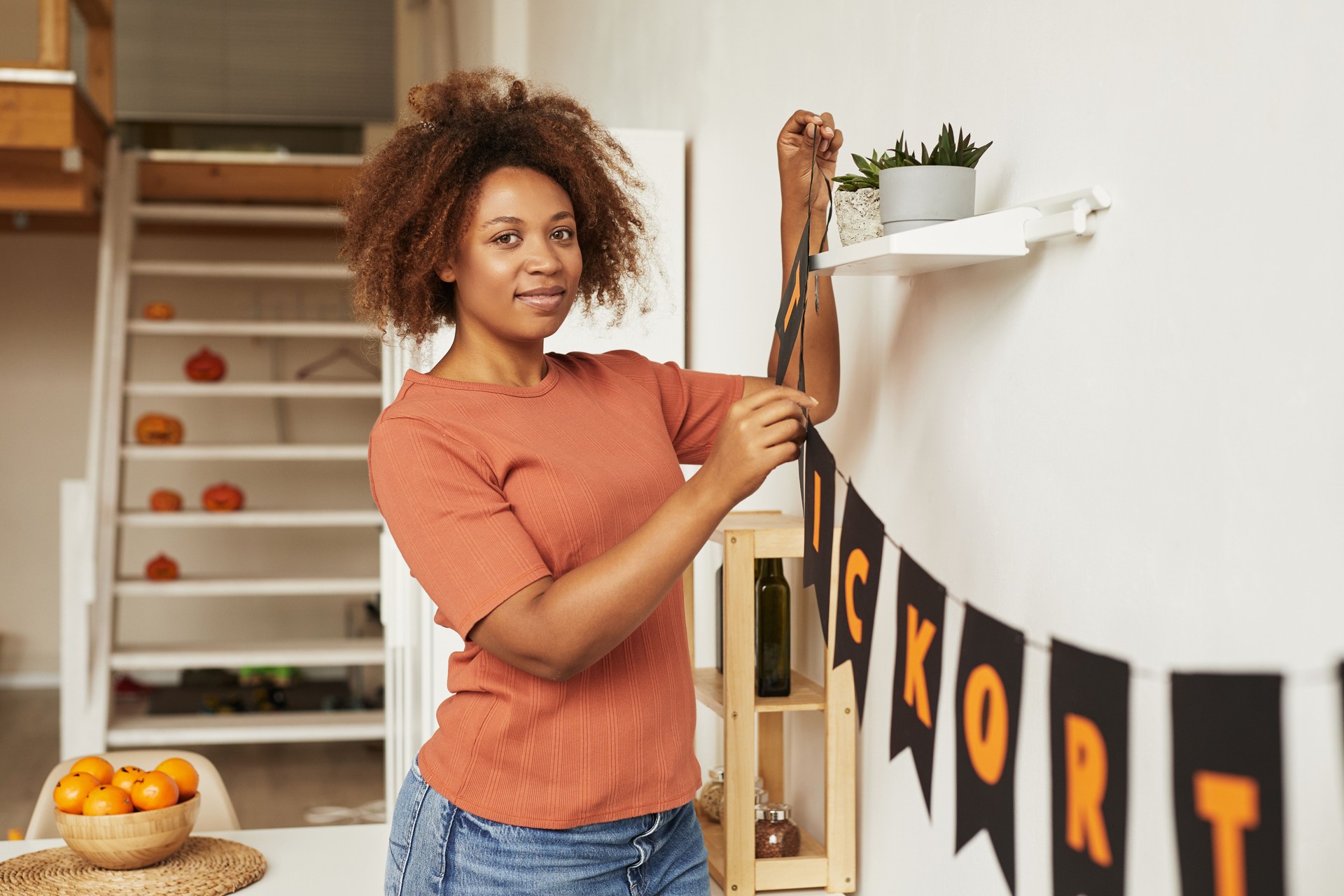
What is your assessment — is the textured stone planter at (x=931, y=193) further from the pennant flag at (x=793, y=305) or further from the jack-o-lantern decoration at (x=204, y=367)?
the jack-o-lantern decoration at (x=204, y=367)

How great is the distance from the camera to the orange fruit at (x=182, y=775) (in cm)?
175

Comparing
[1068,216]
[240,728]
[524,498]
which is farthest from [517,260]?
[240,728]

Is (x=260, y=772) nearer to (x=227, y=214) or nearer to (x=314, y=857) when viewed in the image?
(x=227, y=214)

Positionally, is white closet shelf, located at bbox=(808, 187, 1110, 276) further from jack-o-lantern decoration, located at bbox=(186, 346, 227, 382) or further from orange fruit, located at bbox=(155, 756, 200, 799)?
jack-o-lantern decoration, located at bbox=(186, 346, 227, 382)

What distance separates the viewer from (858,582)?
119 cm

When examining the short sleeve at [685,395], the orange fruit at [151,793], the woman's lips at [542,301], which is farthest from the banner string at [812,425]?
the orange fruit at [151,793]

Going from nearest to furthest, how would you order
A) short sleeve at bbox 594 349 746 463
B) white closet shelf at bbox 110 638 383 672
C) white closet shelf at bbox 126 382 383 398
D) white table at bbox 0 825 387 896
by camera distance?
→ 1. short sleeve at bbox 594 349 746 463
2. white table at bbox 0 825 387 896
3. white closet shelf at bbox 110 638 383 672
4. white closet shelf at bbox 126 382 383 398

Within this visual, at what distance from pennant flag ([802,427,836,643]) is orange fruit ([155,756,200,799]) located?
3.45ft

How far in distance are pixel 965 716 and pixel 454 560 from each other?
45cm

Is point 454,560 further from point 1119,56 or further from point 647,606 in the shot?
point 1119,56

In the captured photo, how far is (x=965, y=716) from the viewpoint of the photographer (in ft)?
3.43

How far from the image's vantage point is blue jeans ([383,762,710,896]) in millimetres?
1193

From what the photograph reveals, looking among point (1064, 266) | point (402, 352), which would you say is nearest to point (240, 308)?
point (402, 352)

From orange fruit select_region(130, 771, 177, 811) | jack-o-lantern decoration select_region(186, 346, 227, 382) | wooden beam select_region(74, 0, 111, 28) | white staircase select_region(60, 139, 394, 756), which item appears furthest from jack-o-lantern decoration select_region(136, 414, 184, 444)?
orange fruit select_region(130, 771, 177, 811)
